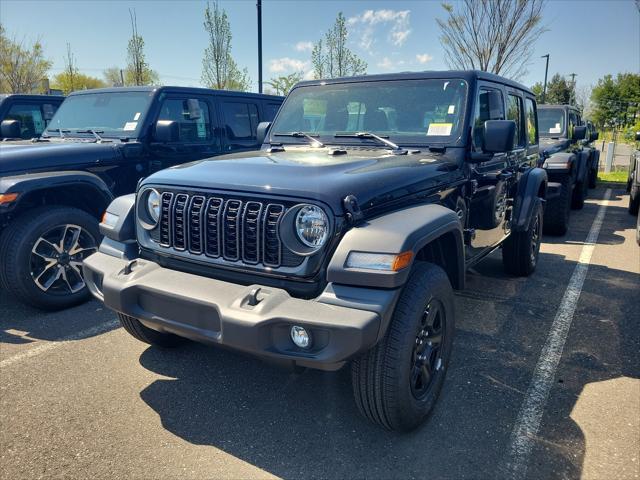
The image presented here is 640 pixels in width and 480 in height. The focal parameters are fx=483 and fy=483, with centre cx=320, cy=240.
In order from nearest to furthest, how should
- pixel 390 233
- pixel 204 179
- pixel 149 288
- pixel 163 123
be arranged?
1. pixel 390 233
2. pixel 149 288
3. pixel 204 179
4. pixel 163 123

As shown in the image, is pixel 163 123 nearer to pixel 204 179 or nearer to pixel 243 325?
pixel 204 179

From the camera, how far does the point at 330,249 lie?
7.36 feet

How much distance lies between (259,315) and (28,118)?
22.7 ft

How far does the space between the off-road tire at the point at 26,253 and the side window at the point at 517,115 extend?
4089mm

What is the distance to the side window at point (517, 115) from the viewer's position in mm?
4410

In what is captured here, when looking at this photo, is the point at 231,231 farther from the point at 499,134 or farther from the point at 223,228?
the point at 499,134

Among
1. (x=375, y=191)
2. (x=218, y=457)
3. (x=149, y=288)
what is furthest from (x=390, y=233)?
(x=218, y=457)

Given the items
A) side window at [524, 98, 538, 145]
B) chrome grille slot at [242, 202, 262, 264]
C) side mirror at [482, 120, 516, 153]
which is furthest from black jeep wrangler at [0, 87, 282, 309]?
side window at [524, 98, 538, 145]

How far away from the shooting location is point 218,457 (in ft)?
8.00

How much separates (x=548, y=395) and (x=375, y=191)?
1.72 m

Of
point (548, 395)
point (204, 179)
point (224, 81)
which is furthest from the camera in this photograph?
point (224, 81)

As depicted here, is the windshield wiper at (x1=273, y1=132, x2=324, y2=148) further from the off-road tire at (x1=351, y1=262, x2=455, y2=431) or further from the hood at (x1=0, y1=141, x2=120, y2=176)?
the hood at (x1=0, y1=141, x2=120, y2=176)

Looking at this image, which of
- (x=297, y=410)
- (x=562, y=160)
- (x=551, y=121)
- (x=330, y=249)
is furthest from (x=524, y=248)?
(x=551, y=121)

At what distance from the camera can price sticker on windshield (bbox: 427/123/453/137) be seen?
3408mm
